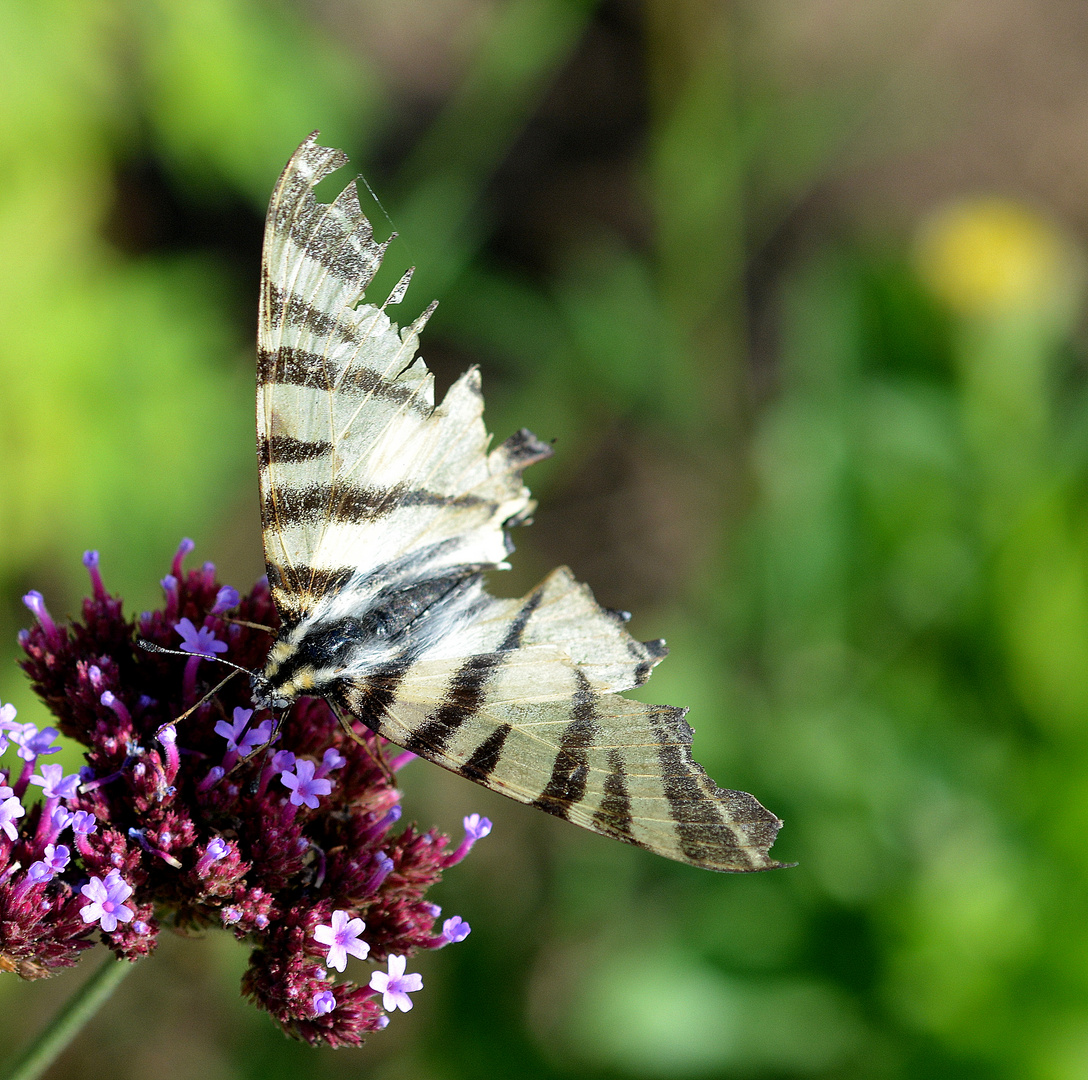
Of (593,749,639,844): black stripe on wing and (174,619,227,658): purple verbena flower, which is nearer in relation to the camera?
(593,749,639,844): black stripe on wing

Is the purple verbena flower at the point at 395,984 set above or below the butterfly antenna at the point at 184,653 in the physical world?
below

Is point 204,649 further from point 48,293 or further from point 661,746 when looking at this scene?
point 48,293

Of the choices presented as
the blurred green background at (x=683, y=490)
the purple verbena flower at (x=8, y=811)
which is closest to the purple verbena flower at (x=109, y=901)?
the purple verbena flower at (x=8, y=811)

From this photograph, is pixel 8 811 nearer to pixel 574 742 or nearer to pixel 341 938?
pixel 341 938

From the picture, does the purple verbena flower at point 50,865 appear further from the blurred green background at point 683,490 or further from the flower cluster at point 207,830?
the blurred green background at point 683,490

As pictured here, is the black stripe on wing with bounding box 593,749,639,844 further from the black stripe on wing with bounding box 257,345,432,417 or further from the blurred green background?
the blurred green background

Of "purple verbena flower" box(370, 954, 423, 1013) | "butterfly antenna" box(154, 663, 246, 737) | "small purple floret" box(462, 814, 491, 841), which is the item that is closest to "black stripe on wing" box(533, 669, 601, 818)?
"small purple floret" box(462, 814, 491, 841)
